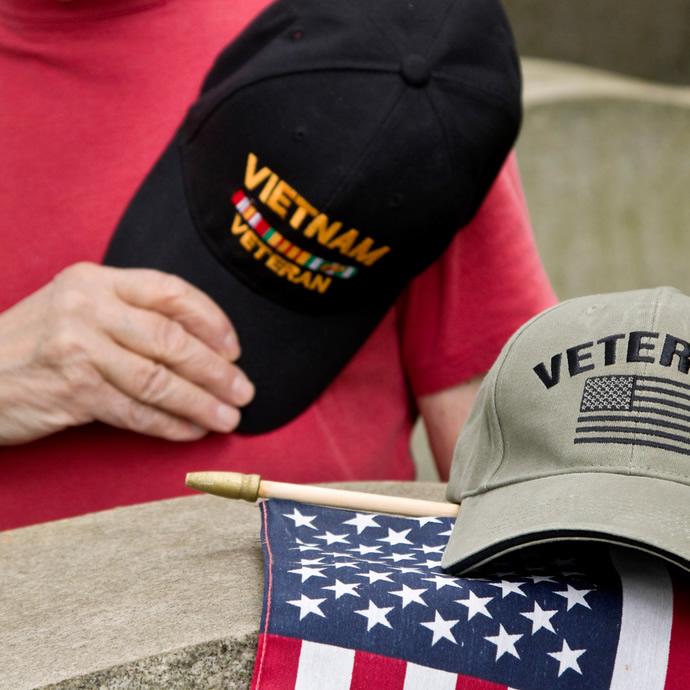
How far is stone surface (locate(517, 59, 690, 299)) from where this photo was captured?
345cm

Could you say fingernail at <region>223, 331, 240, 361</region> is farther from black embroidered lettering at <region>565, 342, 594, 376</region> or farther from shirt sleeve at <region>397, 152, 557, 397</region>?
black embroidered lettering at <region>565, 342, 594, 376</region>

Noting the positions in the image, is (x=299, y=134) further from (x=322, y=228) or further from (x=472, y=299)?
(x=472, y=299)

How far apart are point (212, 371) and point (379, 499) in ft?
1.04

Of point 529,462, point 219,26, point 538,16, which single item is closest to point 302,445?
point 529,462

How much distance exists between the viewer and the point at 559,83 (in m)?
3.55

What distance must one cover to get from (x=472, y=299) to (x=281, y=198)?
0.35 metres

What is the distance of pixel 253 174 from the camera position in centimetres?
95

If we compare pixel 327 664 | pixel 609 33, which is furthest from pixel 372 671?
pixel 609 33

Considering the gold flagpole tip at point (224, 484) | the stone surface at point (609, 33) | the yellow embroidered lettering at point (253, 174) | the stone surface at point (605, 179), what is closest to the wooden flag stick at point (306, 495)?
the gold flagpole tip at point (224, 484)

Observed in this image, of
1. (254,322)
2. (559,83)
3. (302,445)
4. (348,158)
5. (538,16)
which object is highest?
(538,16)

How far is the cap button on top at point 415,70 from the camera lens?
0.93m

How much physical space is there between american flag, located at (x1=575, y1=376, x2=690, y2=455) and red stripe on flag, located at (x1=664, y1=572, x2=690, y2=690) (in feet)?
0.38

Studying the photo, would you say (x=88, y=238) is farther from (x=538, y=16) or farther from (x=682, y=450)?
(x=538, y=16)

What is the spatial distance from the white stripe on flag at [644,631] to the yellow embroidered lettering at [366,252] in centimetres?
45
